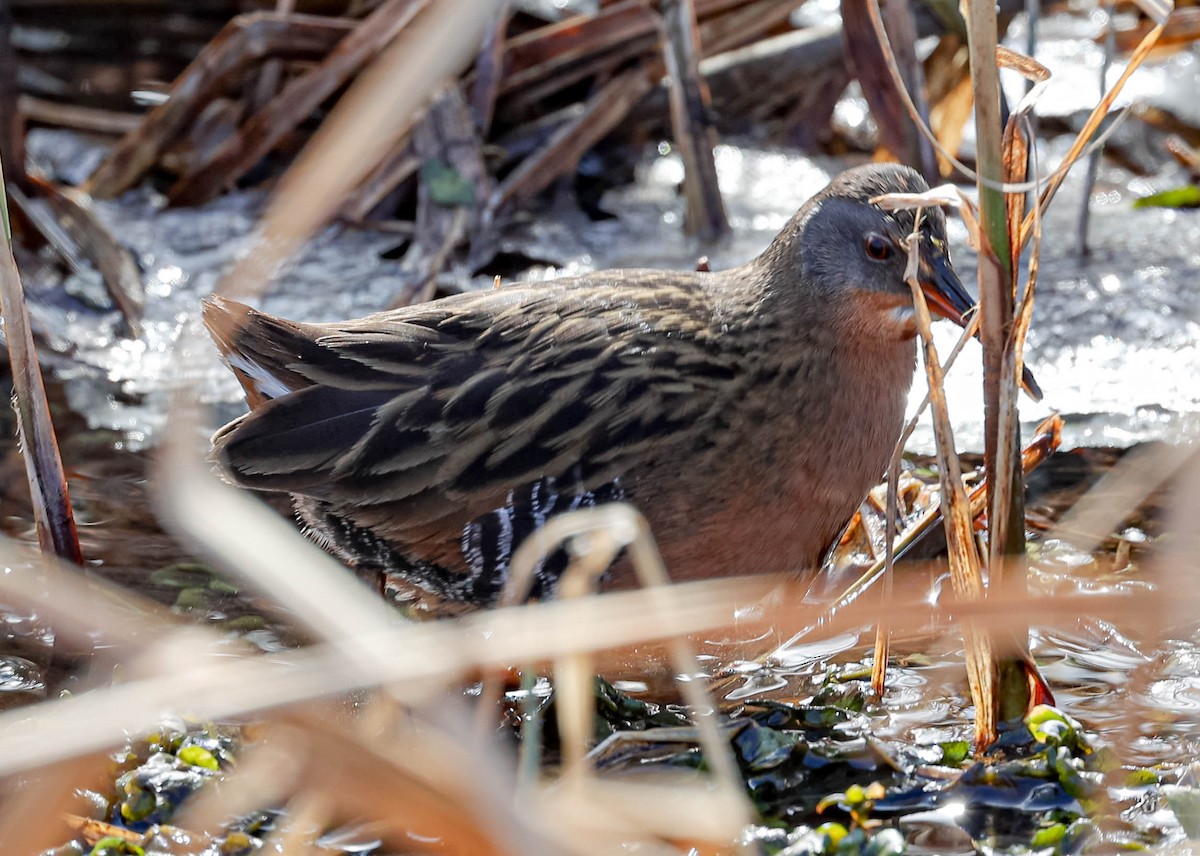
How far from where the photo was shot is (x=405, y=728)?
230 cm

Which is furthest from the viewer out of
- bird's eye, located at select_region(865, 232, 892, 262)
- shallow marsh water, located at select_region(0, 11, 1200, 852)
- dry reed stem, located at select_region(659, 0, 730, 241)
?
dry reed stem, located at select_region(659, 0, 730, 241)

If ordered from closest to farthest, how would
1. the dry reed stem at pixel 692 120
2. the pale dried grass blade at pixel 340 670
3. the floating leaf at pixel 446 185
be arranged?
the pale dried grass blade at pixel 340 670 → the dry reed stem at pixel 692 120 → the floating leaf at pixel 446 185

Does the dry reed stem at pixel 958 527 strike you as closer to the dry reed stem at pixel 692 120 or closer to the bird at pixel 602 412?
the bird at pixel 602 412

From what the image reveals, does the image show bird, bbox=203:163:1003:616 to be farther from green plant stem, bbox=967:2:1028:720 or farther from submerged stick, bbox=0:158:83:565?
green plant stem, bbox=967:2:1028:720

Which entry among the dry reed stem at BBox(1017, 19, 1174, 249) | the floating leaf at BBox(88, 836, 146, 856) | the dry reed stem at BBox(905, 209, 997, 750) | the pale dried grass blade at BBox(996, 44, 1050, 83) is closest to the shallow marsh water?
the dry reed stem at BBox(905, 209, 997, 750)

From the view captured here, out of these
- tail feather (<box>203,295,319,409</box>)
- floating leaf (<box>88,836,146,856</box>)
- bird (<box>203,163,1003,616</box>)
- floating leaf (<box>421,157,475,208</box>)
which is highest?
floating leaf (<box>421,157,475,208</box>)

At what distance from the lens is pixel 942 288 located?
278 centimetres

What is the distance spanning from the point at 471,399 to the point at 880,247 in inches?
33.9

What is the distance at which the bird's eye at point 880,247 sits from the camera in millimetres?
2871

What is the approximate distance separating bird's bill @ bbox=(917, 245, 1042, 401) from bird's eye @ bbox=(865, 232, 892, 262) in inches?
3.3

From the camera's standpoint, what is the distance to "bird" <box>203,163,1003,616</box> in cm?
274

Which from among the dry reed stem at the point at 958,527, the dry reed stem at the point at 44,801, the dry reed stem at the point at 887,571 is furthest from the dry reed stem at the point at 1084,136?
the dry reed stem at the point at 44,801

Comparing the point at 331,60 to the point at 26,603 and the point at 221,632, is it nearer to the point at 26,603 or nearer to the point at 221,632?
the point at 221,632

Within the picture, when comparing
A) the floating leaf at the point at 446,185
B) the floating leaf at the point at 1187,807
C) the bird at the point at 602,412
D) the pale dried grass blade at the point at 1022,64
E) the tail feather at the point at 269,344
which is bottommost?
the floating leaf at the point at 1187,807
